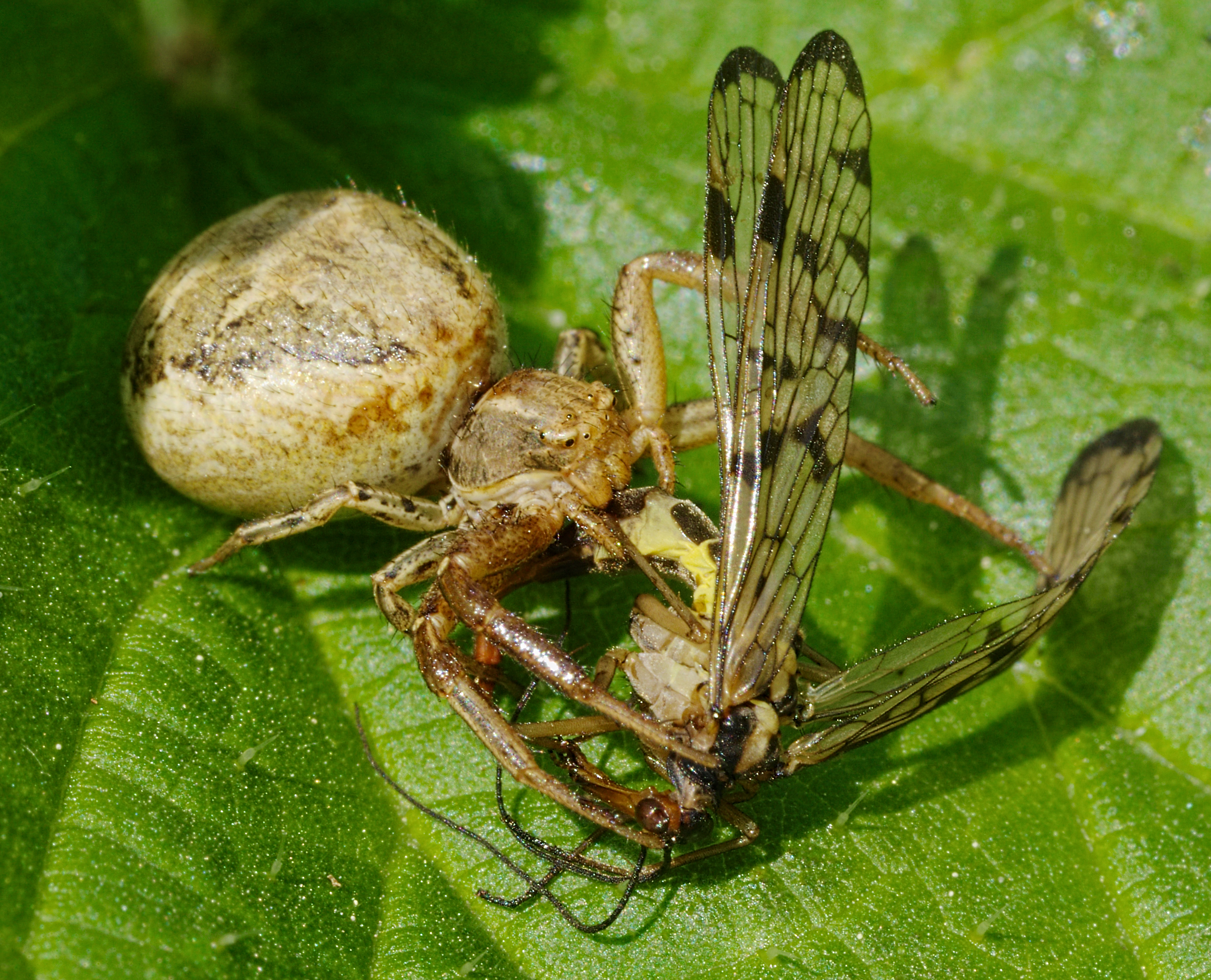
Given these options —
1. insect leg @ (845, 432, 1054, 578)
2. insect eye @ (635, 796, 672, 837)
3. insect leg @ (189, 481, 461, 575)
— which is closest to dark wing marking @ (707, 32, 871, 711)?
insect eye @ (635, 796, 672, 837)

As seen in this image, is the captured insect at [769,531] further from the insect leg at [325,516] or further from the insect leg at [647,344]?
the insect leg at [325,516]

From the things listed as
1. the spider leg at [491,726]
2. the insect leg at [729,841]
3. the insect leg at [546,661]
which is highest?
the insect leg at [546,661]

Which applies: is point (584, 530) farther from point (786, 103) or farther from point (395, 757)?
point (786, 103)

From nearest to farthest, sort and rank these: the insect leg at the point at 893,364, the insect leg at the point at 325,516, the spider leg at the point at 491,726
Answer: the spider leg at the point at 491,726
the insect leg at the point at 325,516
the insect leg at the point at 893,364

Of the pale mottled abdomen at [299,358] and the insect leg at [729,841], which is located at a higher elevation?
the pale mottled abdomen at [299,358]

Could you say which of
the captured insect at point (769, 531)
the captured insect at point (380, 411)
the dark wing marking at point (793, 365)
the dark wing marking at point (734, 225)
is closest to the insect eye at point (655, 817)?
the captured insect at point (769, 531)

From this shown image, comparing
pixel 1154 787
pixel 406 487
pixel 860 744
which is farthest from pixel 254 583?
pixel 1154 787

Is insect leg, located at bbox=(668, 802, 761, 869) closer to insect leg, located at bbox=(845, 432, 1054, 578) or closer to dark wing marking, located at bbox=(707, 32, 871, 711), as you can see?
dark wing marking, located at bbox=(707, 32, 871, 711)
